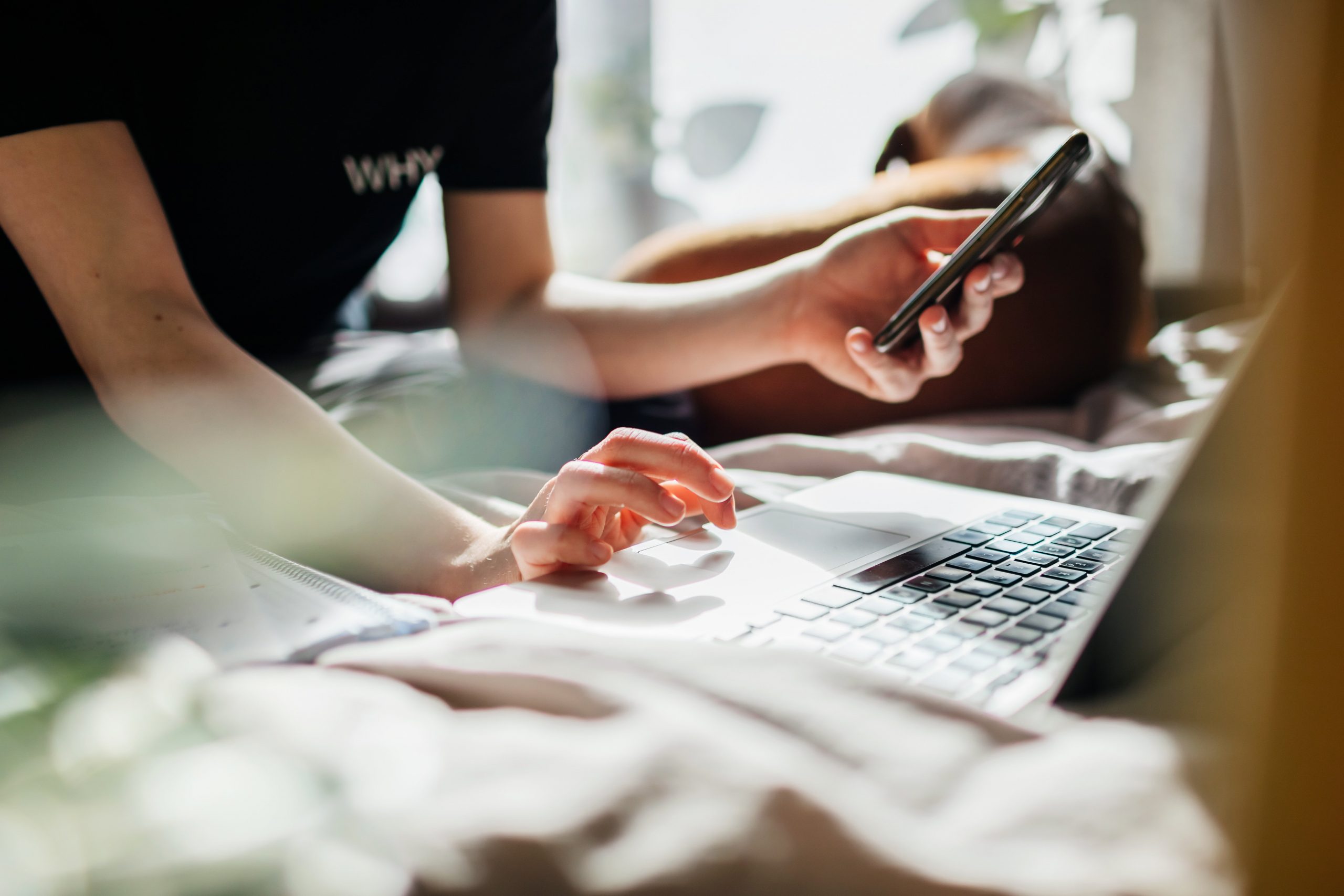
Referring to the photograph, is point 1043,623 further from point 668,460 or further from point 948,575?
point 668,460

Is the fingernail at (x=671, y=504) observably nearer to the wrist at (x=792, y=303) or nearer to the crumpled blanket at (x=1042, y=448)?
the crumpled blanket at (x=1042, y=448)

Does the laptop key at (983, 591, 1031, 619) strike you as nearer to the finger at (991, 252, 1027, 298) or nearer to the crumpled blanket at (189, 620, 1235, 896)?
the crumpled blanket at (189, 620, 1235, 896)

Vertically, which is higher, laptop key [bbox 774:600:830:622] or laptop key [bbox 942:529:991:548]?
laptop key [bbox 774:600:830:622]

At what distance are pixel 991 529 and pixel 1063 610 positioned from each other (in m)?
0.11

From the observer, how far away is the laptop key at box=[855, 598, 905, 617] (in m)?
0.34

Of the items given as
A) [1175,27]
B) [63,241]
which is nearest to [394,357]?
[63,241]

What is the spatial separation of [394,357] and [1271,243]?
2.29 ft

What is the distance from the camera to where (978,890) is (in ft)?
0.64

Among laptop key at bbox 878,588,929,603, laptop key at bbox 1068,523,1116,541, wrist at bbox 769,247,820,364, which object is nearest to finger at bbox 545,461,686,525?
laptop key at bbox 878,588,929,603

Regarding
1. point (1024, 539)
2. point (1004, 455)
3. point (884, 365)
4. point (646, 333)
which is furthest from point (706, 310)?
point (1024, 539)

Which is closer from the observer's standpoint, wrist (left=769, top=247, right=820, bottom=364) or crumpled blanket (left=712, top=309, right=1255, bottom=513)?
crumpled blanket (left=712, top=309, right=1255, bottom=513)

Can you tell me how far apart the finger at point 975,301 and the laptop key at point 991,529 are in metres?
0.18

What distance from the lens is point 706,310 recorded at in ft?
2.39

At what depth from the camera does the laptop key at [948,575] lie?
369mm
